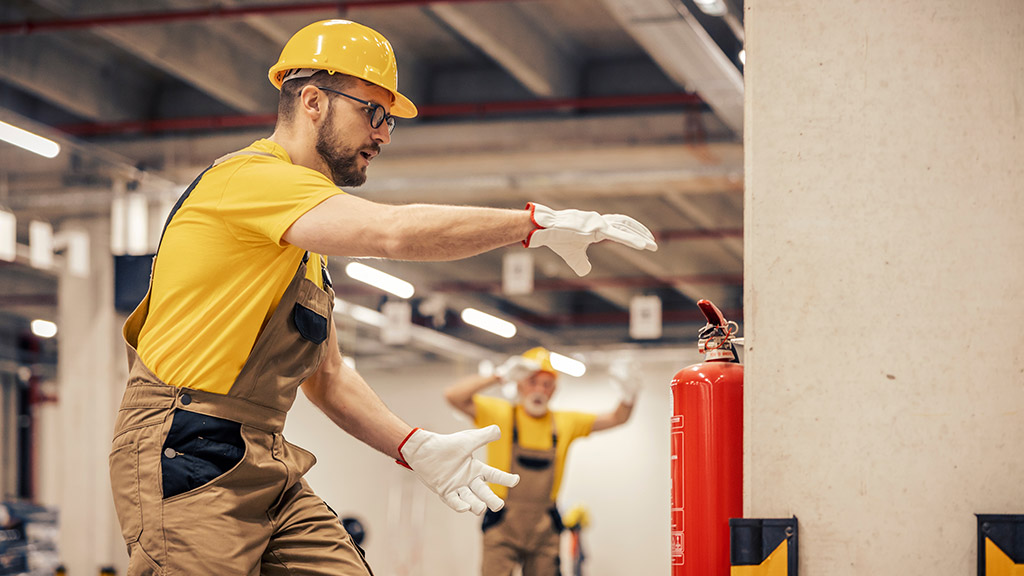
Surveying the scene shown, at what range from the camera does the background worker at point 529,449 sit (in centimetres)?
657

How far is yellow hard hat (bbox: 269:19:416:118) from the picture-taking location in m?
2.25

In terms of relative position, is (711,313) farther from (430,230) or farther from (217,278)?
(217,278)

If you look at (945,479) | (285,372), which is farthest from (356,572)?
(945,479)

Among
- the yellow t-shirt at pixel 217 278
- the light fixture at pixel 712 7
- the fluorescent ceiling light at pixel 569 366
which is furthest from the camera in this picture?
the fluorescent ceiling light at pixel 569 366

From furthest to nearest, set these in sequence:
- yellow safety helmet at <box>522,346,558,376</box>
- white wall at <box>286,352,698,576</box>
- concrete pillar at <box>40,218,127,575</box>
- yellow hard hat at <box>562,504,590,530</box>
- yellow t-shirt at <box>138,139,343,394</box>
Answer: white wall at <box>286,352,698,576</box>, yellow hard hat at <box>562,504,590,530</box>, concrete pillar at <box>40,218,127,575</box>, yellow safety helmet at <box>522,346,558,376</box>, yellow t-shirt at <box>138,139,343,394</box>

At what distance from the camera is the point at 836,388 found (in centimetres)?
220

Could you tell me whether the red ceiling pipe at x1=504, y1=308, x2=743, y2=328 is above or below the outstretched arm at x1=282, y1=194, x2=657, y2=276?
above

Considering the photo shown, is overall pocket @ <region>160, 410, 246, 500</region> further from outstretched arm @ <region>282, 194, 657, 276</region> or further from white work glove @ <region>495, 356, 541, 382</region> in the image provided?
white work glove @ <region>495, 356, 541, 382</region>

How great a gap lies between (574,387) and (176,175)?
28.3 feet

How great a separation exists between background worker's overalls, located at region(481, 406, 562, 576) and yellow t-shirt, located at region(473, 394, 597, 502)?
0.43ft

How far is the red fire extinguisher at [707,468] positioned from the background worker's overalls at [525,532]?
13.4 ft

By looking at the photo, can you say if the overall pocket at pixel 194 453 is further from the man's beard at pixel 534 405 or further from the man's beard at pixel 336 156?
the man's beard at pixel 534 405

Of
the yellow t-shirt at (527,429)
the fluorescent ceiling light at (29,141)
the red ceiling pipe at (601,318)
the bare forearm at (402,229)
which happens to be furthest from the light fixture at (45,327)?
the bare forearm at (402,229)

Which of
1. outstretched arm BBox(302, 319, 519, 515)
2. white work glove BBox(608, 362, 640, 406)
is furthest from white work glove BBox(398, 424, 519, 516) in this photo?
white work glove BBox(608, 362, 640, 406)
